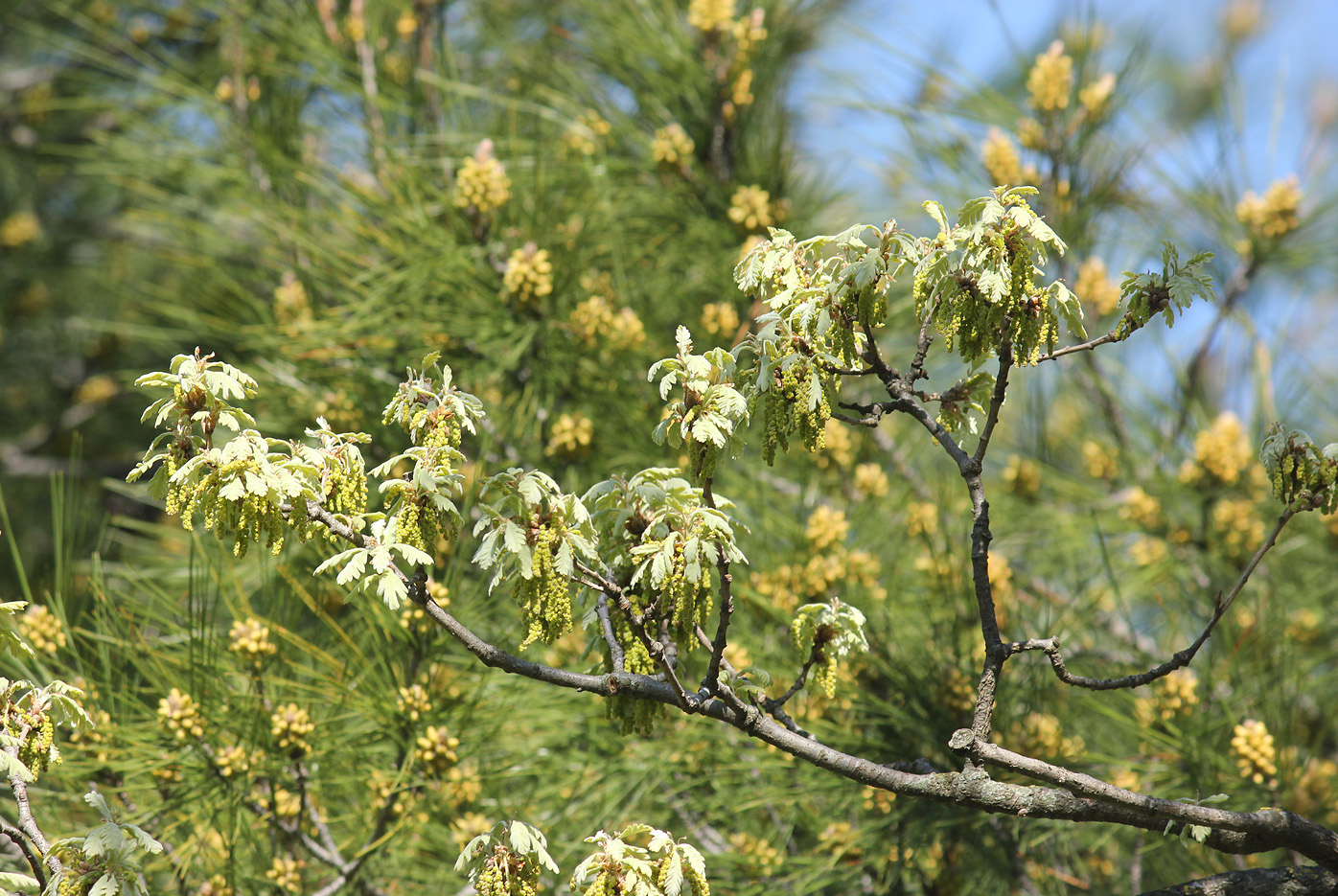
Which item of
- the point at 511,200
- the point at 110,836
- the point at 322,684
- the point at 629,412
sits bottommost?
the point at 110,836

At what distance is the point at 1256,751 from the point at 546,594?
140 cm

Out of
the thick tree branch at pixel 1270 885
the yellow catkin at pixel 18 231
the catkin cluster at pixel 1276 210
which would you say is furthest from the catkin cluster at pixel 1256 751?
the yellow catkin at pixel 18 231

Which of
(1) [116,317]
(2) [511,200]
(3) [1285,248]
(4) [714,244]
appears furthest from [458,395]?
(1) [116,317]

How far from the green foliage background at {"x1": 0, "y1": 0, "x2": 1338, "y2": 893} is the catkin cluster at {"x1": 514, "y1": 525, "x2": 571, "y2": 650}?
44 cm

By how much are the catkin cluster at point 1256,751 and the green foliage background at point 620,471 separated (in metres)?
0.04

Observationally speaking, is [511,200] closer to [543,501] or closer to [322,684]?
[322,684]

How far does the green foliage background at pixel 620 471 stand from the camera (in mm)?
1814

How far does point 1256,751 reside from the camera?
1825mm

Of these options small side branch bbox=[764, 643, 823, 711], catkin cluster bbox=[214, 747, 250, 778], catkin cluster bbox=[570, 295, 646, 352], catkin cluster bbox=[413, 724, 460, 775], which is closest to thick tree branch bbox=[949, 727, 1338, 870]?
small side branch bbox=[764, 643, 823, 711]

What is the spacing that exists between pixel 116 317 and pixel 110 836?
12.3 ft

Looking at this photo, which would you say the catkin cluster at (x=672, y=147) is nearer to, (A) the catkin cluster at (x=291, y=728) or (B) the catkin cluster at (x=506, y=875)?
(A) the catkin cluster at (x=291, y=728)

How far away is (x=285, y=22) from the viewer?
282 cm

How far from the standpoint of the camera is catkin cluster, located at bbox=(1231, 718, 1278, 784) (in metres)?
1.82

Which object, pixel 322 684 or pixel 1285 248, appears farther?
pixel 1285 248
